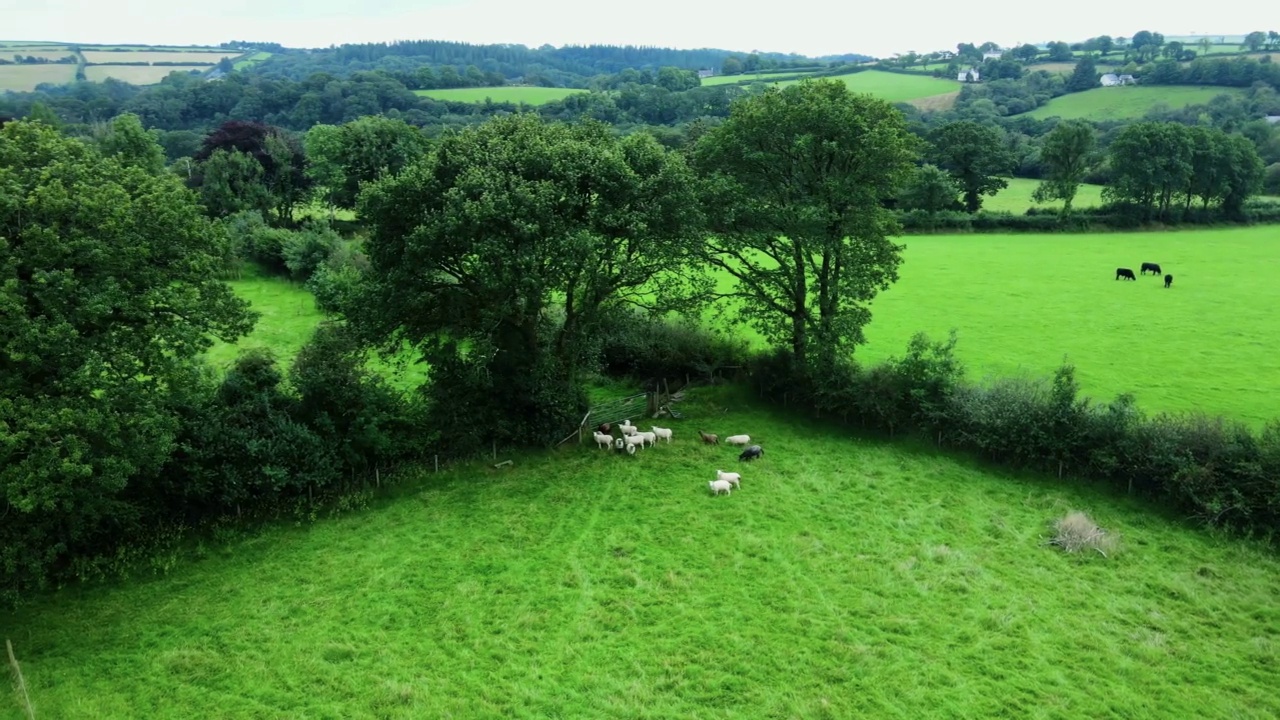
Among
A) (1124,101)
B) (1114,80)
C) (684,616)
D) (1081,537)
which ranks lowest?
(684,616)

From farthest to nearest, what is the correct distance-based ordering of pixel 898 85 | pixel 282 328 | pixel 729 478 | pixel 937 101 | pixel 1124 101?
pixel 898 85, pixel 937 101, pixel 1124 101, pixel 282 328, pixel 729 478

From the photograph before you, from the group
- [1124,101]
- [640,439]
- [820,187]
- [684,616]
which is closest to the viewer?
[684,616]

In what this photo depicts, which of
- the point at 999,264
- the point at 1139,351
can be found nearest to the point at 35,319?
the point at 1139,351

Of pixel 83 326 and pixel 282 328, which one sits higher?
pixel 83 326

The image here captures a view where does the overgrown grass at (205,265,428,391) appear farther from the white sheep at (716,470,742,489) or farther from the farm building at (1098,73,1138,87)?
the farm building at (1098,73,1138,87)

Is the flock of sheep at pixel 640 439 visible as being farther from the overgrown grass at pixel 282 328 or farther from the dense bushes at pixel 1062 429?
the overgrown grass at pixel 282 328

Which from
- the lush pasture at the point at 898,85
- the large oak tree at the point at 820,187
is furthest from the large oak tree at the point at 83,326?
the lush pasture at the point at 898,85

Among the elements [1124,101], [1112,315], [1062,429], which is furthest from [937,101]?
[1062,429]

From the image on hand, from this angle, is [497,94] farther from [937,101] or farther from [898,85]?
[937,101]
